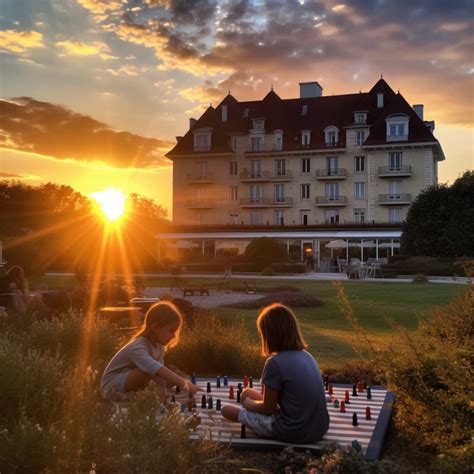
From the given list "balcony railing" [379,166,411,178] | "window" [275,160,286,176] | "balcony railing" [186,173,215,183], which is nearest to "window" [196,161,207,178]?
"balcony railing" [186,173,215,183]

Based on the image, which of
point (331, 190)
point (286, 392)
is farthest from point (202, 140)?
point (286, 392)

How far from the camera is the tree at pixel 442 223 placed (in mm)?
44031

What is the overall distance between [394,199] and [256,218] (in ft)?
45.5

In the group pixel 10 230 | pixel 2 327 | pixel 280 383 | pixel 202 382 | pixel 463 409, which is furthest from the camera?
pixel 10 230

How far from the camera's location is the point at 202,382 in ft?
24.7

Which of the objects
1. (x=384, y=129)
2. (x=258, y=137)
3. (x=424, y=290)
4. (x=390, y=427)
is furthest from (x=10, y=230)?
(x=390, y=427)

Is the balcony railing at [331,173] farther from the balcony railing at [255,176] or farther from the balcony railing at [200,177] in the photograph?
the balcony railing at [200,177]

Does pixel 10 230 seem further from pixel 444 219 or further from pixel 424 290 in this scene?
pixel 424 290

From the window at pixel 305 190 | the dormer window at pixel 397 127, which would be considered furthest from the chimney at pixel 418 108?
the window at pixel 305 190

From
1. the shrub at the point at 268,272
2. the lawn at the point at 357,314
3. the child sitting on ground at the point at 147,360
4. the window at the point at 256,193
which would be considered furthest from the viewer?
the window at the point at 256,193

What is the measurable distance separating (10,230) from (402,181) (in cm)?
4126

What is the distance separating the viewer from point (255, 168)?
6556 cm

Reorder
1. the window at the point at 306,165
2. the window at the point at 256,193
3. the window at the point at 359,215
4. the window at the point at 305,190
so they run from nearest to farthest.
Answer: the window at the point at 359,215
the window at the point at 305,190
the window at the point at 306,165
the window at the point at 256,193

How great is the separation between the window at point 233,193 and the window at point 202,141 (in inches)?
188
